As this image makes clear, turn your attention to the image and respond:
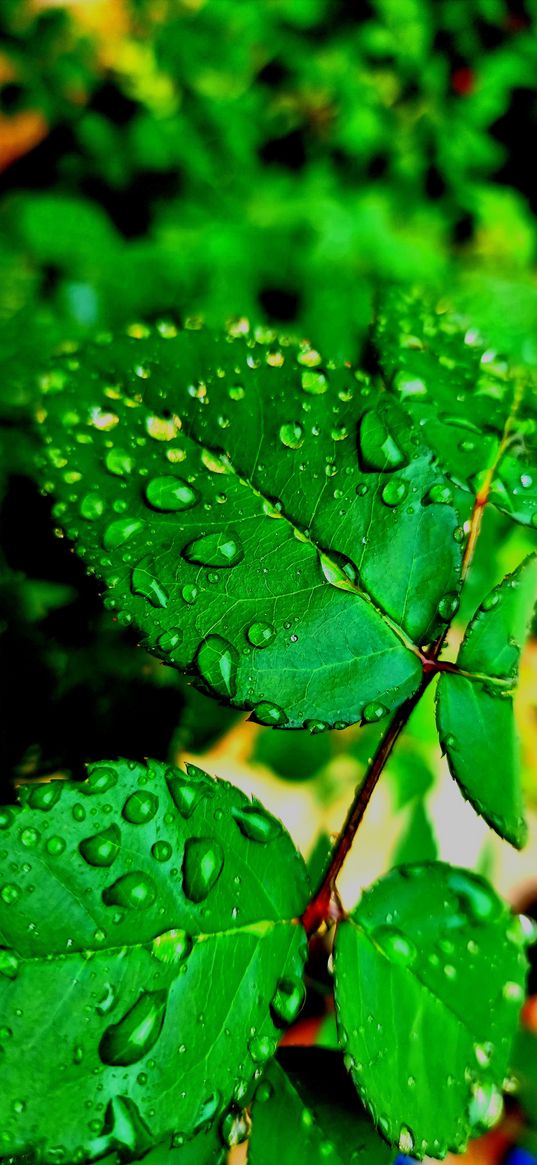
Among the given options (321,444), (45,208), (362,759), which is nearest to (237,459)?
(321,444)

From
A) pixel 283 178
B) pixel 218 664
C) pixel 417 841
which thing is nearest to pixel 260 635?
pixel 218 664

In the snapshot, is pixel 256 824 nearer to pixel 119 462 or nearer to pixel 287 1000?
pixel 287 1000

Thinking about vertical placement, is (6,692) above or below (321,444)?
below

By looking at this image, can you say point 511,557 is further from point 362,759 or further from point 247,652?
point 247,652

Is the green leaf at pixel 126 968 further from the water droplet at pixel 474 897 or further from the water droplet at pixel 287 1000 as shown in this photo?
the water droplet at pixel 474 897

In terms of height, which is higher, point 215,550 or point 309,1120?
point 215,550

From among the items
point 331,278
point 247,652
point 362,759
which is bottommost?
point 362,759
